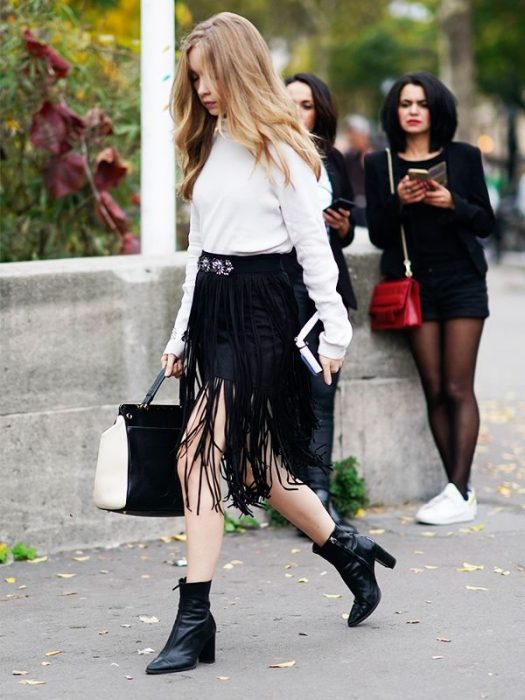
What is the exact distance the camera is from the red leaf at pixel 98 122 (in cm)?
705

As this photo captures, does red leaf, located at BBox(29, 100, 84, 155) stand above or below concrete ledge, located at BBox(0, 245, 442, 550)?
above

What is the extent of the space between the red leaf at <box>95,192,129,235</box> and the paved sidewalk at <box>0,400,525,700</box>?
5.68 ft

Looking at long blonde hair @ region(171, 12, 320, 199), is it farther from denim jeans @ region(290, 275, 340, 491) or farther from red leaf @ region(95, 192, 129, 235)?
red leaf @ region(95, 192, 129, 235)

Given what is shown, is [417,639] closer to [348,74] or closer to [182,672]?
[182,672]

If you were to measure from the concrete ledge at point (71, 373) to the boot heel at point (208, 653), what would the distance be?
1.58 metres

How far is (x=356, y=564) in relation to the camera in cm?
450

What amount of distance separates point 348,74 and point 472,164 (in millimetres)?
48517

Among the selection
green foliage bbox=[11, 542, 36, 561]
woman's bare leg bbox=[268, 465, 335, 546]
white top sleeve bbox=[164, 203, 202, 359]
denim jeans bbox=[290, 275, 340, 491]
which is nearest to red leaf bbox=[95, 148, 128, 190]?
denim jeans bbox=[290, 275, 340, 491]

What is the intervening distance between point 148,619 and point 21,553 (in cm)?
100

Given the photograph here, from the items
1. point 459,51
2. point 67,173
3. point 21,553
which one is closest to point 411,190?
point 67,173

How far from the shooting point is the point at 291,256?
14.4 feet

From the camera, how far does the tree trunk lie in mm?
22422

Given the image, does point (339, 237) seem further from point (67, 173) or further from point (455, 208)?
point (67, 173)

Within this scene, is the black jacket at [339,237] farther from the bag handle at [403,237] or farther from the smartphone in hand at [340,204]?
the bag handle at [403,237]
